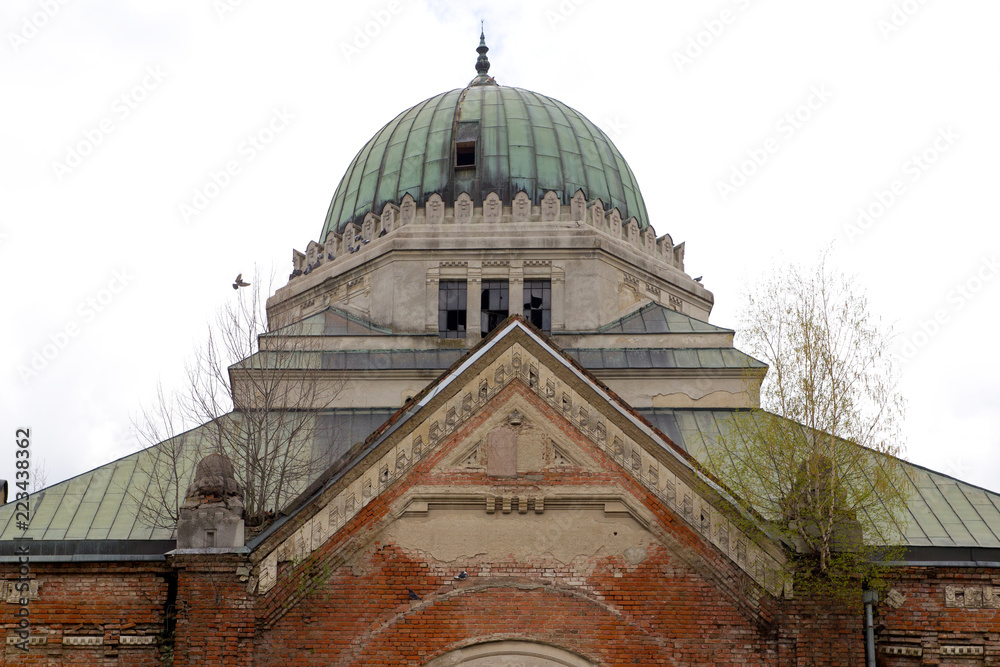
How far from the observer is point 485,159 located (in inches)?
1318

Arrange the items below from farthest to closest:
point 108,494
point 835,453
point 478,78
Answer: point 478,78 < point 108,494 < point 835,453

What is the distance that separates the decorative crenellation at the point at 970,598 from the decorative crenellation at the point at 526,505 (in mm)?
3857

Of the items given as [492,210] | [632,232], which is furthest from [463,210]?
[632,232]

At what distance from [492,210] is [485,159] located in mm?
1876

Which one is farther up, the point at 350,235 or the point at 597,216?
the point at 597,216

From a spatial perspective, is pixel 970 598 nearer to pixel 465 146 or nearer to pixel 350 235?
pixel 465 146

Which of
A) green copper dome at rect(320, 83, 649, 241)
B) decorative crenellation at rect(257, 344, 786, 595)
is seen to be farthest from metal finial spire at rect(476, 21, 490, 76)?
decorative crenellation at rect(257, 344, 786, 595)

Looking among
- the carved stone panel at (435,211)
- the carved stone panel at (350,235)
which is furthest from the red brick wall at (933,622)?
the carved stone panel at (350,235)

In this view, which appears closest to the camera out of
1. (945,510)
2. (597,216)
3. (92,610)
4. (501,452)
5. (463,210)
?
(501,452)

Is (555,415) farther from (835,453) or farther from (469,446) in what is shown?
(835,453)

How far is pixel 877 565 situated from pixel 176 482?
502 inches

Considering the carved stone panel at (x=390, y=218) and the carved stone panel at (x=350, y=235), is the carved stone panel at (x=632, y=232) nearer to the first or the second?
the carved stone panel at (x=390, y=218)

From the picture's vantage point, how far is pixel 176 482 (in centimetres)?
2352

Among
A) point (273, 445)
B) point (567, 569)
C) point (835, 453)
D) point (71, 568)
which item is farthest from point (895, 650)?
point (71, 568)
